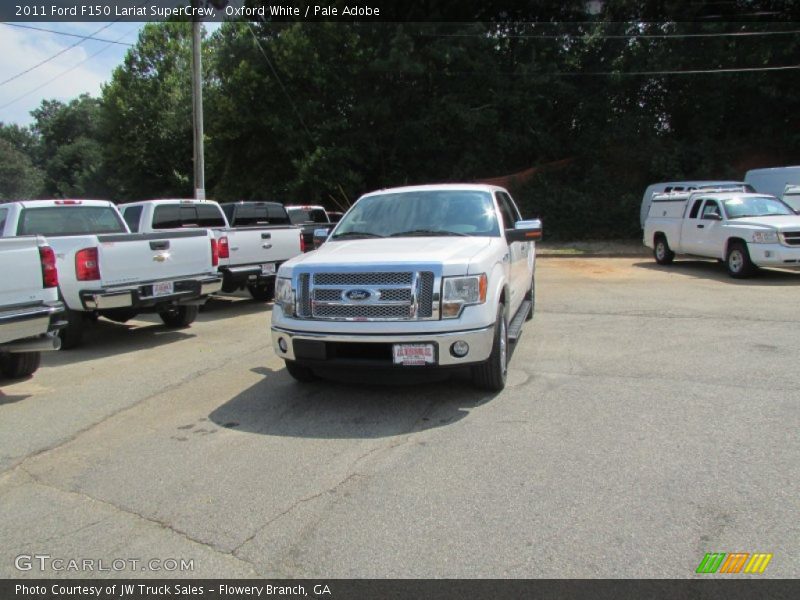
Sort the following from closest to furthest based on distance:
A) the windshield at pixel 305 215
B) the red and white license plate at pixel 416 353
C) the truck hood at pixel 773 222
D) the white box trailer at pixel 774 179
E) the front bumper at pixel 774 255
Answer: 1. the red and white license plate at pixel 416 353
2. the front bumper at pixel 774 255
3. the truck hood at pixel 773 222
4. the windshield at pixel 305 215
5. the white box trailer at pixel 774 179

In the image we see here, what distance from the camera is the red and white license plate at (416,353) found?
4.90 metres

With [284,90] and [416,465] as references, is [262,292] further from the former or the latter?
[284,90]

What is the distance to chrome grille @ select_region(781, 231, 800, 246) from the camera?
11.9 metres

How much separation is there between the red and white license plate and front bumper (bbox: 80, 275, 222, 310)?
4.41 meters

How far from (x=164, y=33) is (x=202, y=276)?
37524 millimetres

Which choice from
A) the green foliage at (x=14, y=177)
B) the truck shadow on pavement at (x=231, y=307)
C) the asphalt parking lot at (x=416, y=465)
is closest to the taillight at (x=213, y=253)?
the truck shadow on pavement at (x=231, y=307)

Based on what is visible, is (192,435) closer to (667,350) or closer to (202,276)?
(202,276)

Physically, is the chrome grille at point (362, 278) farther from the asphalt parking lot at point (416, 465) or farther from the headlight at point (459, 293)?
the asphalt parking lot at point (416, 465)

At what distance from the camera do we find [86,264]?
751 centimetres

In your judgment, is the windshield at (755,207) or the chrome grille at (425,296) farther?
the windshield at (755,207)

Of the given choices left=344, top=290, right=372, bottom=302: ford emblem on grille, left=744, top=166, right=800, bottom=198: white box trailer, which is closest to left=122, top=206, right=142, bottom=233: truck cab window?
left=344, top=290, right=372, bottom=302: ford emblem on grille

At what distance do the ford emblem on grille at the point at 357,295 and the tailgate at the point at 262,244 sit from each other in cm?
577

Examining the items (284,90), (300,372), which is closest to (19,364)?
(300,372)
